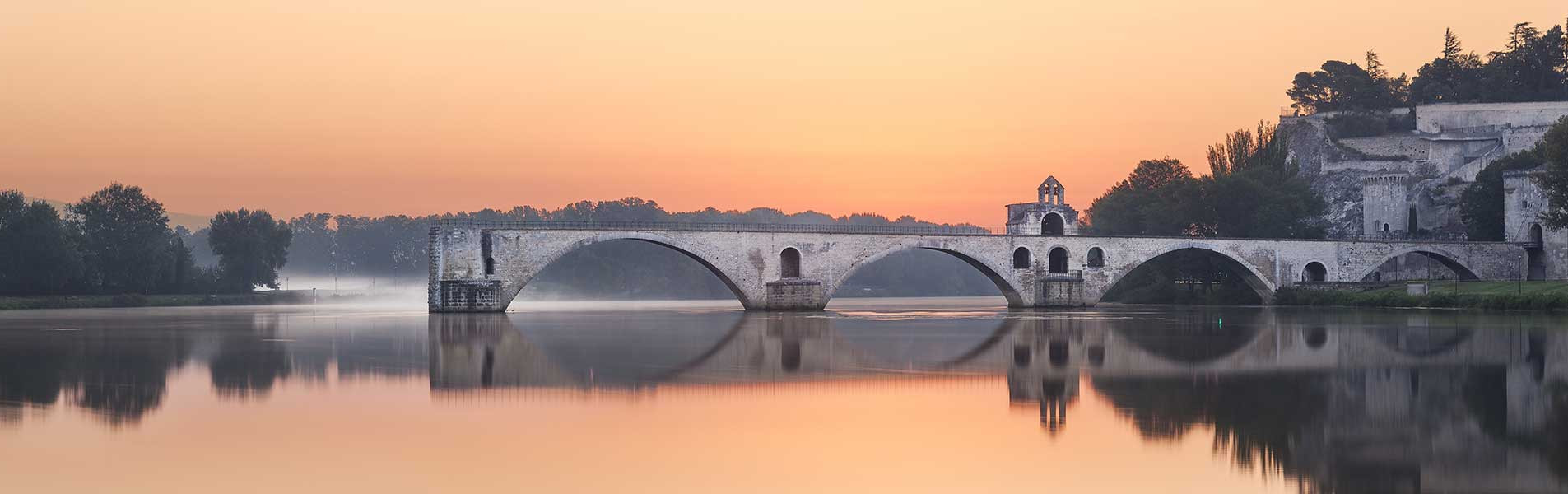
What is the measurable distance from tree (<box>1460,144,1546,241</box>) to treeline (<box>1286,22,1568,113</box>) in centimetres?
1518

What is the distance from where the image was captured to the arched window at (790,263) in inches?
2388

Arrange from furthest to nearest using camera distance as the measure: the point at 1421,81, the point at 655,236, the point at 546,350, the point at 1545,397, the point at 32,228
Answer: the point at 1421,81 → the point at 32,228 → the point at 655,236 → the point at 546,350 → the point at 1545,397

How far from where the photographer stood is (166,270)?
254 ft

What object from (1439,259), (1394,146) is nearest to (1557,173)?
(1439,259)

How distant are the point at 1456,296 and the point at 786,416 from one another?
44348 millimetres

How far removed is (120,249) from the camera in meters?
73.8

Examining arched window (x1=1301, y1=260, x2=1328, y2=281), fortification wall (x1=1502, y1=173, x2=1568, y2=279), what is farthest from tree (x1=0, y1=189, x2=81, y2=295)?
fortification wall (x1=1502, y1=173, x2=1568, y2=279)

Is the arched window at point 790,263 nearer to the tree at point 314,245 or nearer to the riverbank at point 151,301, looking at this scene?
the riverbank at point 151,301

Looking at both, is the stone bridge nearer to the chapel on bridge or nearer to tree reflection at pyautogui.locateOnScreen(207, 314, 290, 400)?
the chapel on bridge

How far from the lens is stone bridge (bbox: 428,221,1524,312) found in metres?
53.8

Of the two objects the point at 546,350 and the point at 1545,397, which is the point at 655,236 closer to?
the point at 546,350

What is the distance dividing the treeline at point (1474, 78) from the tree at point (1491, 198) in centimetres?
1518

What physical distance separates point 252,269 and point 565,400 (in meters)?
74.4

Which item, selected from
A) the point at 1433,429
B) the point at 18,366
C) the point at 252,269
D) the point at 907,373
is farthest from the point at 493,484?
the point at 252,269
